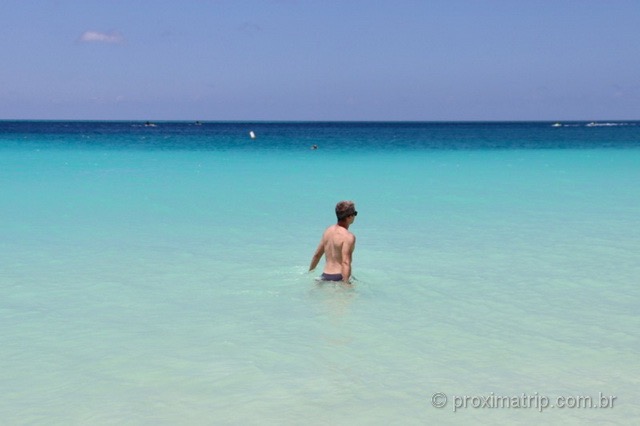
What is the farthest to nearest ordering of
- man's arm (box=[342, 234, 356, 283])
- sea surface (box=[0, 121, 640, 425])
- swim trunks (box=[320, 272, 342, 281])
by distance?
swim trunks (box=[320, 272, 342, 281]) → man's arm (box=[342, 234, 356, 283]) → sea surface (box=[0, 121, 640, 425])

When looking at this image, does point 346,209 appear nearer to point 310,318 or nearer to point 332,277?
point 332,277

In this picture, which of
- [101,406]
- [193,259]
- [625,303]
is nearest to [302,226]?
[193,259]

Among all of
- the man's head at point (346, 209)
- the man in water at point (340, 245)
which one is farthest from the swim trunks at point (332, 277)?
the man's head at point (346, 209)

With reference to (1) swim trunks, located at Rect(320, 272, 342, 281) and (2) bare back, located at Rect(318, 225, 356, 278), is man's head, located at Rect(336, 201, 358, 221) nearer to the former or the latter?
(2) bare back, located at Rect(318, 225, 356, 278)

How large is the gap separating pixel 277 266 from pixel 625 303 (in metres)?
4.65

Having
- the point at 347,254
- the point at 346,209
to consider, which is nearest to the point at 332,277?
the point at 347,254

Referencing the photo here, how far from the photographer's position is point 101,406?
531 cm

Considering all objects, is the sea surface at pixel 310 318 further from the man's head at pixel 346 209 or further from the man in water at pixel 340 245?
the man's head at pixel 346 209

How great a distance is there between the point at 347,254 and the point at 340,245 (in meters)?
0.14

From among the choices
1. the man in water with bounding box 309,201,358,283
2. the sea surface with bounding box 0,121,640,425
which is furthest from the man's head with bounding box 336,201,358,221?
the sea surface with bounding box 0,121,640,425

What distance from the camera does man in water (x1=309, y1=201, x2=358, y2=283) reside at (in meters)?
8.20

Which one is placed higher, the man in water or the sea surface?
the man in water

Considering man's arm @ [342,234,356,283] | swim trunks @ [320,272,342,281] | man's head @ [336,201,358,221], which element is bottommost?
swim trunks @ [320,272,342,281]

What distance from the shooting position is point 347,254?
828 centimetres
